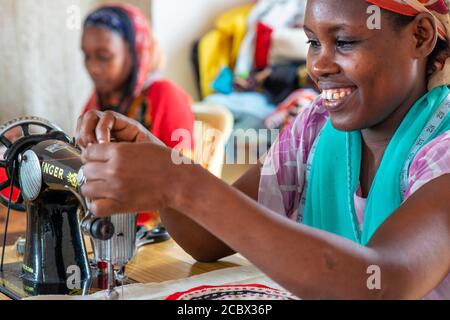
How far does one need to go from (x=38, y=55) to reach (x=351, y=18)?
438 centimetres

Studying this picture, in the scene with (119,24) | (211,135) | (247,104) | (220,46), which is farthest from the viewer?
(220,46)

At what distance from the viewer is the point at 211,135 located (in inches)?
103

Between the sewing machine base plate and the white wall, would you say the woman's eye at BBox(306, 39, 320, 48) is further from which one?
the white wall

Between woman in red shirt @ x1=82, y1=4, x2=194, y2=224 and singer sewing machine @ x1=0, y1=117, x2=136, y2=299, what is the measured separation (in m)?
1.51

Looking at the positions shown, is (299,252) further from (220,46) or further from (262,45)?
(220,46)

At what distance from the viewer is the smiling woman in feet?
2.97

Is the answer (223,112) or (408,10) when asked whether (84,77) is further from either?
(408,10)

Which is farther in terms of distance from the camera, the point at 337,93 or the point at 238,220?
the point at 337,93

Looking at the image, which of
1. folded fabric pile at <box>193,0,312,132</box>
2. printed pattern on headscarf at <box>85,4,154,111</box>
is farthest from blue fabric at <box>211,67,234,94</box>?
printed pattern on headscarf at <box>85,4,154,111</box>

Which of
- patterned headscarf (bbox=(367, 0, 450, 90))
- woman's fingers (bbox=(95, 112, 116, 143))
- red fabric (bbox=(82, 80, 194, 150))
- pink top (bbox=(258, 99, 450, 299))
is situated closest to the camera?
woman's fingers (bbox=(95, 112, 116, 143))

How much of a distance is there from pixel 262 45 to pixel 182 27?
0.73m

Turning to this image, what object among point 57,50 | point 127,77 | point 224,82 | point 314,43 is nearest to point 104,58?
point 127,77

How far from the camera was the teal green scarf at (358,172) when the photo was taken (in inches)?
50.8

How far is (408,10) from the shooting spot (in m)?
1.25
